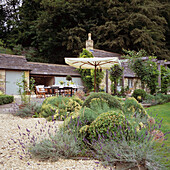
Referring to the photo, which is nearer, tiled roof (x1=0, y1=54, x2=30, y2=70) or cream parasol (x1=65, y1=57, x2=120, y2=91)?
cream parasol (x1=65, y1=57, x2=120, y2=91)

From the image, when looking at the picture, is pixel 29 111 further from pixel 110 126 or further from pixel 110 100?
pixel 110 126

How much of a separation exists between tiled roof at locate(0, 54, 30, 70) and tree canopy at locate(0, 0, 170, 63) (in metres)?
8.83

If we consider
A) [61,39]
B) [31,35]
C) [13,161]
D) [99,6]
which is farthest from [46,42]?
[13,161]

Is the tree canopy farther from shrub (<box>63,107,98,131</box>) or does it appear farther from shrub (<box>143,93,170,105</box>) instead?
shrub (<box>63,107,98,131</box>)

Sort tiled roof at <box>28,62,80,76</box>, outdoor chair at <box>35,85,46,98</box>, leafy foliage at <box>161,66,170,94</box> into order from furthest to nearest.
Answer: tiled roof at <box>28,62,80,76</box>, leafy foliage at <box>161,66,170,94</box>, outdoor chair at <box>35,85,46,98</box>

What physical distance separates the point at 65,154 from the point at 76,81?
15542 millimetres

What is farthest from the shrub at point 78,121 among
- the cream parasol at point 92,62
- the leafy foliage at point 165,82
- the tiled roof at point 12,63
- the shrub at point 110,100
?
the tiled roof at point 12,63

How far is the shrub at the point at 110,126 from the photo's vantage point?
10.0ft

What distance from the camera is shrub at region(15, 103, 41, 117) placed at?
6.12 meters

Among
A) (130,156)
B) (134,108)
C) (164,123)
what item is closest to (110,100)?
(134,108)

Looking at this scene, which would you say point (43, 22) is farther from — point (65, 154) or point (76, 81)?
point (65, 154)

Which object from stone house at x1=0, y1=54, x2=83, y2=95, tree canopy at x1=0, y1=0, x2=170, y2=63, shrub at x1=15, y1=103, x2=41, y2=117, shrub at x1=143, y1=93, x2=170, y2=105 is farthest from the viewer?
tree canopy at x1=0, y1=0, x2=170, y2=63

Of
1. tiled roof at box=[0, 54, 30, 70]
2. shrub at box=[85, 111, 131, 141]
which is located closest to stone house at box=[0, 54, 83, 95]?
tiled roof at box=[0, 54, 30, 70]

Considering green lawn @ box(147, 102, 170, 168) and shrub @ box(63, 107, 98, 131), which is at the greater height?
shrub @ box(63, 107, 98, 131)
